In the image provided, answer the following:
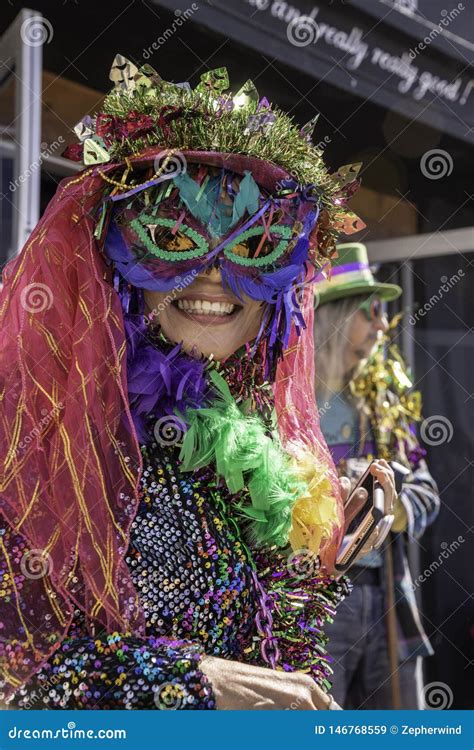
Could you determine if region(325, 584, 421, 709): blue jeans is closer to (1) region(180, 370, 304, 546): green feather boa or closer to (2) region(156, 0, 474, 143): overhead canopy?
(1) region(180, 370, 304, 546): green feather boa

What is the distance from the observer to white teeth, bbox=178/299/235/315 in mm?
1510

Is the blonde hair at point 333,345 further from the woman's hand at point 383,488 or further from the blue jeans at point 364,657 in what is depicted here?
the woman's hand at point 383,488

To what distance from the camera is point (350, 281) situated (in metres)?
3.40

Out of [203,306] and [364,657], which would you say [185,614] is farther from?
[364,657]

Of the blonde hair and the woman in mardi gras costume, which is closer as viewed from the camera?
the woman in mardi gras costume

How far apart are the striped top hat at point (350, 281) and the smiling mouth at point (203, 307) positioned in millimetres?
1783

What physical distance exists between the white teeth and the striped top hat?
179 centimetres

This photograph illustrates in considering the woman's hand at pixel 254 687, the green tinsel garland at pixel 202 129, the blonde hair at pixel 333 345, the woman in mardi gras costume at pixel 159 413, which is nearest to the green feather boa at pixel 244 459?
the woman in mardi gras costume at pixel 159 413

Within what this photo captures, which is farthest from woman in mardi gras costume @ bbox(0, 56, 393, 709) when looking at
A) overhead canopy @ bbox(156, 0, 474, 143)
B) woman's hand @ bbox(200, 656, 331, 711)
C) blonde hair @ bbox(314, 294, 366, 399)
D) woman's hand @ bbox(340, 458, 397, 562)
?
blonde hair @ bbox(314, 294, 366, 399)

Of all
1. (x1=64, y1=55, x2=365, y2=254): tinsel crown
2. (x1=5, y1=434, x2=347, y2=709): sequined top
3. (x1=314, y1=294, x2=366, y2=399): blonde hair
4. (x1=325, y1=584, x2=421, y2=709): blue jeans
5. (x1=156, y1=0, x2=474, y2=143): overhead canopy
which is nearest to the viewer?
(x1=5, y1=434, x2=347, y2=709): sequined top

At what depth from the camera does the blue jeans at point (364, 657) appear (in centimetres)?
308

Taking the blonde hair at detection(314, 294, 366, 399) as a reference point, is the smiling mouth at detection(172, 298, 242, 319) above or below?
below

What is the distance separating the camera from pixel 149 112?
4.87 ft

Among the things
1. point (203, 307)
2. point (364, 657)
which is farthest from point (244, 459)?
point (364, 657)
